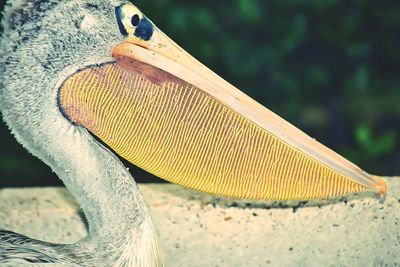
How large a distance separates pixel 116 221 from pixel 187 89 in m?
0.34

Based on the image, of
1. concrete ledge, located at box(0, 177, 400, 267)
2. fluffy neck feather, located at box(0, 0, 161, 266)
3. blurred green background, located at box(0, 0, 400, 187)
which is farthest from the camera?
blurred green background, located at box(0, 0, 400, 187)

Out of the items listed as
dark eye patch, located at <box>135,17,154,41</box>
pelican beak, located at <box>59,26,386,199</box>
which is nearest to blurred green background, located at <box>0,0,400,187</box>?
pelican beak, located at <box>59,26,386,199</box>

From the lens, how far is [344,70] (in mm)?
3281

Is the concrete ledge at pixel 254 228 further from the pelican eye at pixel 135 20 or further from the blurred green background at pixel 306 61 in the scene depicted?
the blurred green background at pixel 306 61

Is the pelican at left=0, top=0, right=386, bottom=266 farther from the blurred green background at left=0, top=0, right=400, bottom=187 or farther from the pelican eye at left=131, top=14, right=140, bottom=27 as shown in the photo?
the blurred green background at left=0, top=0, right=400, bottom=187

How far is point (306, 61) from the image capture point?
3.56 metres

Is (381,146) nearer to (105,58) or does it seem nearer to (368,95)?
(368,95)

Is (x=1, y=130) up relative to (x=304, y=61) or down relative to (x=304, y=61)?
down

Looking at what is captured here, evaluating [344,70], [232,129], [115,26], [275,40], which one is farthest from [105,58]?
[344,70]

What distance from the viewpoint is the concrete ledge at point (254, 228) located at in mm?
1861

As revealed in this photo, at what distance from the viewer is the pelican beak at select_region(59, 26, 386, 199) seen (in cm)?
157

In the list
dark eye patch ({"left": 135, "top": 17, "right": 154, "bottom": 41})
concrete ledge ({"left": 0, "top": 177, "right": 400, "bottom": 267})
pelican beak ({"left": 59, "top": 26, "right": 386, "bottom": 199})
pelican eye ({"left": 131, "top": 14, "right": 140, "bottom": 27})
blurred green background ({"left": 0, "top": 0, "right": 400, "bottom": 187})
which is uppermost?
blurred green background ({"left": 0, "top": 0, "right": 400, "bottom": 187})

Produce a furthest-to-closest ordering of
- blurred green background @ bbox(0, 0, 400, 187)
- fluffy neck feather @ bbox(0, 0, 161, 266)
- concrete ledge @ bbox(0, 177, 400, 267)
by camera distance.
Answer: blurred green background @ bbox(0, 0, 400, 187) < concrete ledge @ bbox(0, 177, 400, 267) < fluffy neck feather @ bbox(0, 0, 161, 266)

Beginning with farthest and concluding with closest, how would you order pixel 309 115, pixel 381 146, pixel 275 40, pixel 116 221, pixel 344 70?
pixel 309 115, pixel 344 70, pixel 275 40, pixel 381 146, pixel 116 221
